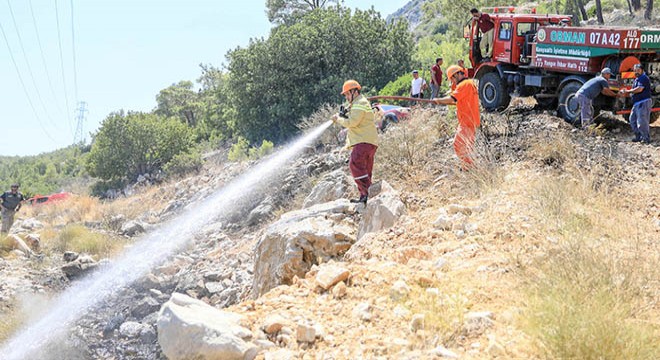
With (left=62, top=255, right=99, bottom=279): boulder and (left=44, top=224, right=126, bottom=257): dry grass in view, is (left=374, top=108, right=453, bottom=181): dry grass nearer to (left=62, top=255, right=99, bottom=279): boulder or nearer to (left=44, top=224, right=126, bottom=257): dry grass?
(left=62, top=255, right=99, bottom=279): boulder

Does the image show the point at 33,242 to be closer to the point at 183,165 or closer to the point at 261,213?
the point at 261,213

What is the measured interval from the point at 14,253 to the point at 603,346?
14.0 m

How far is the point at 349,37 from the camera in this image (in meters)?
24.1

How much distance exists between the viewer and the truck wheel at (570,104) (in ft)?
32.1

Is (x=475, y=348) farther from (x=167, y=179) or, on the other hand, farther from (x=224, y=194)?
(x=167, y=179)

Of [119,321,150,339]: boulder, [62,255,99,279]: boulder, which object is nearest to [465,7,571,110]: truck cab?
[119,321,150,339]: boulder

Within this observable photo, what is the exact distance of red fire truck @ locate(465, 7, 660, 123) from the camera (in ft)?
30.7

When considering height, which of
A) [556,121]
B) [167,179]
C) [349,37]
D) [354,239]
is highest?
[349,37]

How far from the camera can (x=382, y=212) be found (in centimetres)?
626

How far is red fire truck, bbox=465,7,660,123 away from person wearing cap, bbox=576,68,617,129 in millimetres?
362

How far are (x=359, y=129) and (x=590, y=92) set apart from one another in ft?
14.4

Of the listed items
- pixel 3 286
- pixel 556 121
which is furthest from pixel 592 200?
pixel 3 286

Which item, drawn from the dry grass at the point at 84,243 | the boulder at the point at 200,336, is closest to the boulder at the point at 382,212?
the boulder at the point at 200,336

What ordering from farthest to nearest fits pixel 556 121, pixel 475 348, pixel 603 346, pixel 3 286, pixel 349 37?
pixel 349 37 → pixel 3 286 → pixel 556 121 → pixel 475 348 → pixel 603 346
